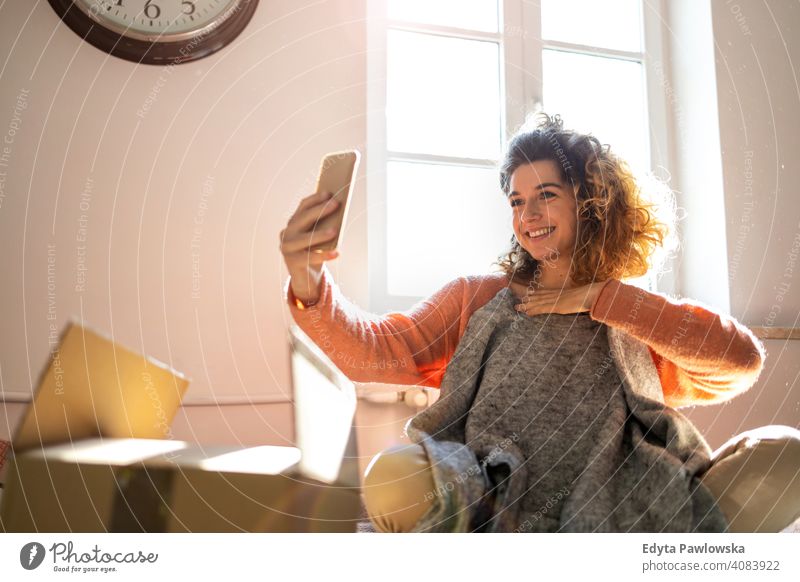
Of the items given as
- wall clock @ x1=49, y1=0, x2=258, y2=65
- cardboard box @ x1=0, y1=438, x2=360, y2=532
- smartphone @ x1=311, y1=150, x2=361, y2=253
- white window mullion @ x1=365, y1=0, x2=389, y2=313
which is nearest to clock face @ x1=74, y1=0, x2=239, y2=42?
wall clock @ x1=49, y1=0, x2=258, y2=65

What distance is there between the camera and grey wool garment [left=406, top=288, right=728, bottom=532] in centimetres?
55

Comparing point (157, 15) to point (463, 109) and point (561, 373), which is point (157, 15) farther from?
point (561, 373)

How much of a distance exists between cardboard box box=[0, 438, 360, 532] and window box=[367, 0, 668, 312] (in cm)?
30

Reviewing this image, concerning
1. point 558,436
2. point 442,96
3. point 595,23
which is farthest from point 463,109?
point 558,436

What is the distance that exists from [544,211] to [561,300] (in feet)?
0.32

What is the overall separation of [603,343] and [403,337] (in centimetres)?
19

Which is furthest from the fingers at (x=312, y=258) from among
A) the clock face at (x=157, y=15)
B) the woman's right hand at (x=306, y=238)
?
the clock face at (x=157, y=15)

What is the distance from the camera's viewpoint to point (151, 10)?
2.71 feet

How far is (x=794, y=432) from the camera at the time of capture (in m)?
0.56

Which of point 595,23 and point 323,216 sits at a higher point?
point 595,23

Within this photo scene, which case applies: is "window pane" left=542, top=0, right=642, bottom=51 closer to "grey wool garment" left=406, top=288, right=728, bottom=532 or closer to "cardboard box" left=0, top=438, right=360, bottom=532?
"grey wool garment" left=406, top=288, right=728, bottom=532
